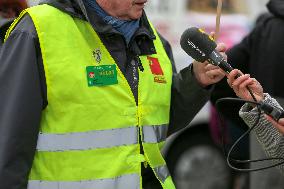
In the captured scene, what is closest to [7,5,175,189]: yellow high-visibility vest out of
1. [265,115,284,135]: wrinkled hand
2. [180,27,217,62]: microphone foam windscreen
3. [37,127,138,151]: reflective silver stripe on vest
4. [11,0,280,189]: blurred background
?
[37,127,138,151]: reflective silver stripe on vest

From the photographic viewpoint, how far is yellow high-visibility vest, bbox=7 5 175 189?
10.9 ft

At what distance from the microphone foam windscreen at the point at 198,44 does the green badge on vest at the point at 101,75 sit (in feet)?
1.10

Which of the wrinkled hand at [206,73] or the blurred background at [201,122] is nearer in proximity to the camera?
the wrinkled hand at [206,73]

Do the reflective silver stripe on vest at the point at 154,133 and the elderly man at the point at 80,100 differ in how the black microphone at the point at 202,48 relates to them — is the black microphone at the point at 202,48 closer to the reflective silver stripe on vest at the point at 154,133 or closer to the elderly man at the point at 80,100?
the elderly man at the point at 80,100

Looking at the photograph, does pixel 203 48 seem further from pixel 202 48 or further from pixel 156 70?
pixel 156 70

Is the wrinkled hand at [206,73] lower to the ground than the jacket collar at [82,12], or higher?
lower

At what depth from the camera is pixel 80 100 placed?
3.35 metres

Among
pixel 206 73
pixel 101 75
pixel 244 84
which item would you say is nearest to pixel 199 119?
pixel 206 73

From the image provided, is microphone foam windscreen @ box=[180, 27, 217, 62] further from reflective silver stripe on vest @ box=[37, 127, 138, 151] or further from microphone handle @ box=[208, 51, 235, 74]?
reflective silver stripe on vest @ box=[37, 127, 138, 151]

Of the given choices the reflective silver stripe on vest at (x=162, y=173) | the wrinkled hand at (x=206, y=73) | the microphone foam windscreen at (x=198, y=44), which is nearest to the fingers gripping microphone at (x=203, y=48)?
the microphone foam windscreen at (x=198, y=44)

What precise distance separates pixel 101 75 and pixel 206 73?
0.56 metres

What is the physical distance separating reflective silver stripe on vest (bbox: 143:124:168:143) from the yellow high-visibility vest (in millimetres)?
39

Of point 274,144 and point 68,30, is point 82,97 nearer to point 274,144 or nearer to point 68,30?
point 68,30

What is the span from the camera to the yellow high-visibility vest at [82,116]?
10.9 ft
